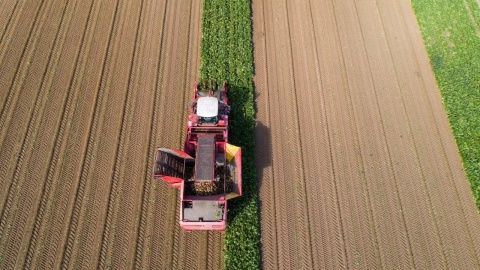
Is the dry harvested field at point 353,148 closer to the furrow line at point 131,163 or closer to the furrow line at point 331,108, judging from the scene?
the furrow line at point 331,108

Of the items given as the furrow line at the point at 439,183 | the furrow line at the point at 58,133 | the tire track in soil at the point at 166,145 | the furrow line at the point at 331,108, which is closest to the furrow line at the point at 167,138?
the tire track in soil at the point at 166,145

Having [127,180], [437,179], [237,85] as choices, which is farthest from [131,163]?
[437,179]

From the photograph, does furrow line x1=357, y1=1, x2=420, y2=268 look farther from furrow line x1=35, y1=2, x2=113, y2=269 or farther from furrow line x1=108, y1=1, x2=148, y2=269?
furrow line x1=35, y1=2, x2=113, y2=269

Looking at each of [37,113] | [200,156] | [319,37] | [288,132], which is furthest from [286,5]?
[37,113]

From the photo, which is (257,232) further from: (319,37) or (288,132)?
(319,37)

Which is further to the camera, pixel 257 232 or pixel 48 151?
pixel 48 151

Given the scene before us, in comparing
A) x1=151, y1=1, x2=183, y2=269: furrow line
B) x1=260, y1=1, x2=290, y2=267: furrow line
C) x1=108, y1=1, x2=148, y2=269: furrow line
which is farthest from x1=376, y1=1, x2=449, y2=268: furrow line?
x1=108, y1=1, x2=148, y2=269: furrow line

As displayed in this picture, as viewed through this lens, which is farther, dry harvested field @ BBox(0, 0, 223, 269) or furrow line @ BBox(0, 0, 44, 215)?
furrow line @ BBox(0, 0, 44, 215)
